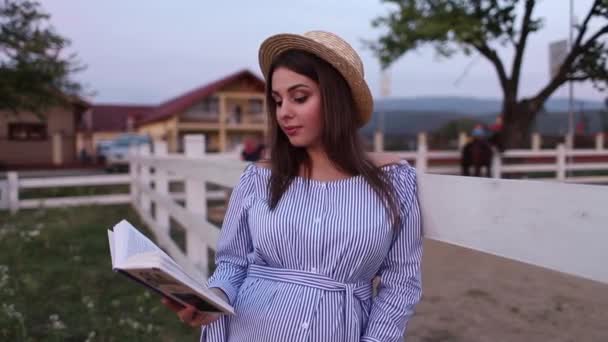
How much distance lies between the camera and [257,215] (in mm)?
1592

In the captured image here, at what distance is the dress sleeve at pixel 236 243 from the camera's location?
1.65 metres

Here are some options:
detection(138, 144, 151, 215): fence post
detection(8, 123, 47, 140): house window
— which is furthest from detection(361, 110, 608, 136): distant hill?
detection(8, 123, 47, 140): house window

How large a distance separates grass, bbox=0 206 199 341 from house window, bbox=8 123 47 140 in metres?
22.4

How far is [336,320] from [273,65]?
716 millimetres

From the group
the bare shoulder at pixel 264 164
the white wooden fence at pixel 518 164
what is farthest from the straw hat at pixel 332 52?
the white wooden fence at pixel 518 164

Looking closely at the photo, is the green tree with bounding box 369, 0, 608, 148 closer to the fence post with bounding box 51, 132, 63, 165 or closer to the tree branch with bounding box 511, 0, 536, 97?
the tree branch with bounding box 511, 0, 536, 97

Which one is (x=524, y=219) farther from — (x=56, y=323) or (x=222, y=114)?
(x=222, y=114)

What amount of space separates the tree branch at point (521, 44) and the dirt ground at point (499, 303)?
10141 millimetres

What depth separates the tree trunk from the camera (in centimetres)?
1293

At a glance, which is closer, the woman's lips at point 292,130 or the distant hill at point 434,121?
Answer: the woman's lips at point 292,130

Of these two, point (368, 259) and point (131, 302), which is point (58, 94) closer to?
point (131, 302)

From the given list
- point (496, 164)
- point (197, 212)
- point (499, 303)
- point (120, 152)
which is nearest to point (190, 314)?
point (499, 303)

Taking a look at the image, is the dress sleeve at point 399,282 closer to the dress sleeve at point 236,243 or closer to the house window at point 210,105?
the dress sleeve at point 236,243

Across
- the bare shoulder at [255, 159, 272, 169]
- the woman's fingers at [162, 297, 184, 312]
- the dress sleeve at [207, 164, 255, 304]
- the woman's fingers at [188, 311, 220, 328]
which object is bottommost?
the woman's fingers at [188, 311, 220, 328]
